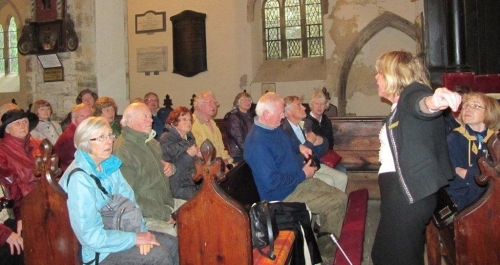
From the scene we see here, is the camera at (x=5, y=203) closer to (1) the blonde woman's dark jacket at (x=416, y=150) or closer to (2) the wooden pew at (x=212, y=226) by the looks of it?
(2) the wooden pew at (x=212, y=226)

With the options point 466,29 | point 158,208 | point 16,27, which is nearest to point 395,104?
point 158,208

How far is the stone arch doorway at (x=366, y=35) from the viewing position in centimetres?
1110

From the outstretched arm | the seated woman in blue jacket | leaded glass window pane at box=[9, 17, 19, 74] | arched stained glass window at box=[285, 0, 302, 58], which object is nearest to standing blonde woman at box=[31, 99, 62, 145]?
the seated woman in blue jacket

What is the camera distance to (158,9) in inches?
507

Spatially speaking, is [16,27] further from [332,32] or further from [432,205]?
[432,205]

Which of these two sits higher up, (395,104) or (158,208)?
(395,104)

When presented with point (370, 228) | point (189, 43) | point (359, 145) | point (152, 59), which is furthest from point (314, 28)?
point (370, 228)

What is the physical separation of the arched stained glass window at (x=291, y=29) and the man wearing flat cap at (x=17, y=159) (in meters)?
8.89

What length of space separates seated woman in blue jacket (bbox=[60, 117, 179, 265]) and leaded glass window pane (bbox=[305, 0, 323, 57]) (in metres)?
9.89

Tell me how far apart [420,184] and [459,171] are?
150 cm

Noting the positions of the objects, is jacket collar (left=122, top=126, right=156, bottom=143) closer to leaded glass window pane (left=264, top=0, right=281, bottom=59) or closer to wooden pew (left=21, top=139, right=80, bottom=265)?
wooden pew (left=21, top=139, right=80, bottom=265)

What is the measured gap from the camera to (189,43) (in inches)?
492

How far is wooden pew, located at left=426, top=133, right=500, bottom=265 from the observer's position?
2.80 meters

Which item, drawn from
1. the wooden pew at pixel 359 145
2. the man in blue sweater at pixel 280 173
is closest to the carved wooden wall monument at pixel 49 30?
the wooden pew at pixel 359 145
